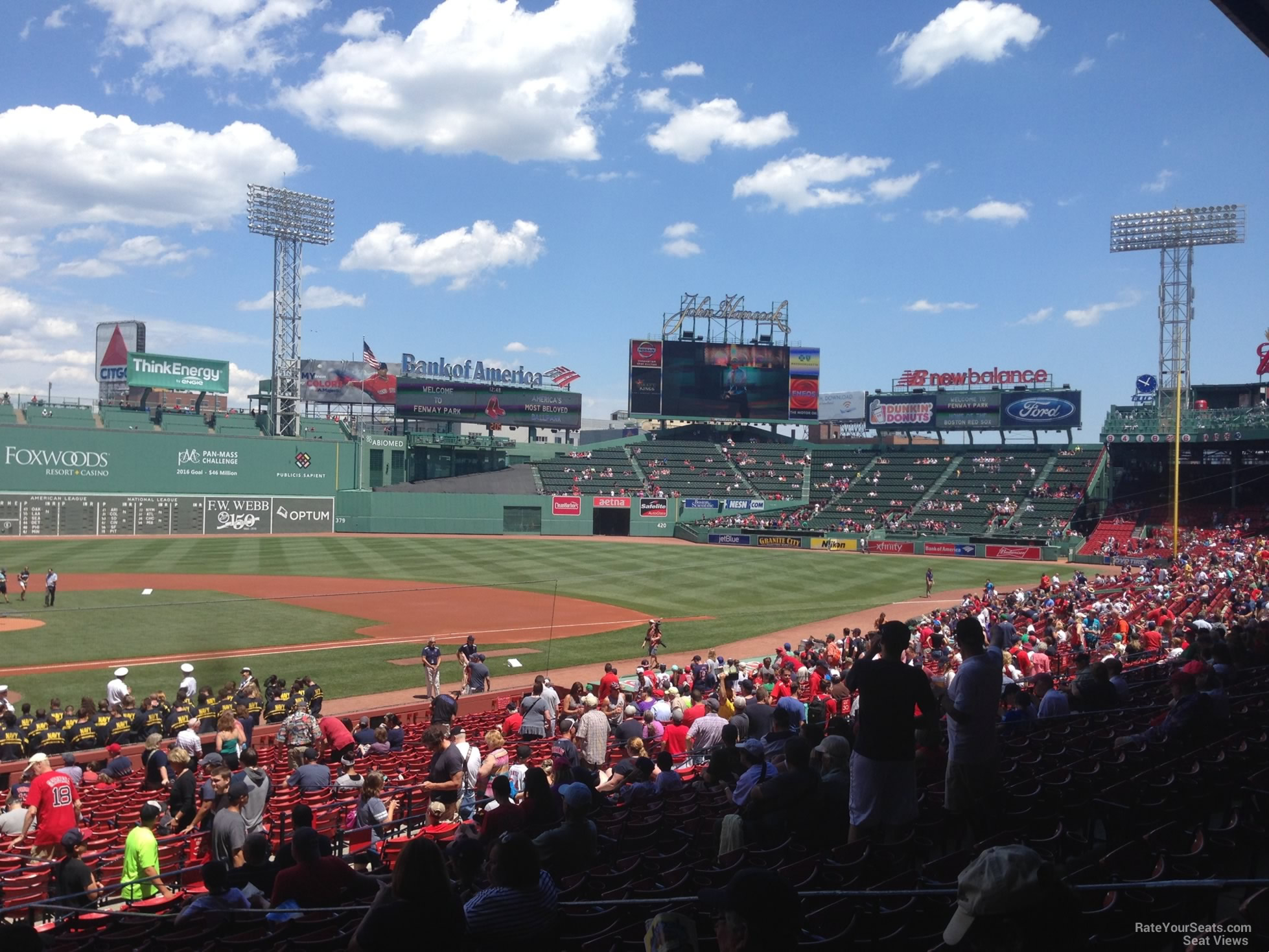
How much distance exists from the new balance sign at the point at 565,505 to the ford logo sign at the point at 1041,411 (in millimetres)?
35480

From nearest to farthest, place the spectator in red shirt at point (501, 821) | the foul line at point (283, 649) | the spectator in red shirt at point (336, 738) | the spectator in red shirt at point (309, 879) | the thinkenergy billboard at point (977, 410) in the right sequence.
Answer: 1. the spectator in red shirt at point (309, 879)
2. the spectator in red shirt at point (501, 821)
3. the spectator in red shirt at point (336, 738)
4. the foul line at point (283, 649)
5. the thinkenergy billboard at point (977, 410)

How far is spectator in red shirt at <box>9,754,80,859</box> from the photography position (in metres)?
8.55

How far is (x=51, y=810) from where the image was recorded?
28.3 ft

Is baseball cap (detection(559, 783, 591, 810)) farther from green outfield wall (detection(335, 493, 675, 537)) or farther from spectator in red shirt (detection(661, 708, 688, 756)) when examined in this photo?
green outfield wall (detection(335, 493, 675, 537))

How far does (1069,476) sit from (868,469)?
50.0 ft

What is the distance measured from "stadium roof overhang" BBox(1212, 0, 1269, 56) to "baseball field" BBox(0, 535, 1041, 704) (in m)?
16.0

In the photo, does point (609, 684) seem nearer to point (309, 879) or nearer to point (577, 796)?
point (577, 796)

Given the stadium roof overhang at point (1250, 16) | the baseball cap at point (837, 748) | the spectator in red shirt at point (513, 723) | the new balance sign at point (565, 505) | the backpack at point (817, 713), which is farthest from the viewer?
the new balance sign at point (565, 505)

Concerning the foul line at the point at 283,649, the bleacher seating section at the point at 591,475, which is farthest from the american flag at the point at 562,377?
the foul line at the point at 283,649

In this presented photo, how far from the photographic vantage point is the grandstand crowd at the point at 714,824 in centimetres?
394

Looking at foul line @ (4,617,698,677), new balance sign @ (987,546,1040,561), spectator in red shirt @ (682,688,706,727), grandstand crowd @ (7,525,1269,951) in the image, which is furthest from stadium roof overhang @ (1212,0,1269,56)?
new balance sign @ (987,546,1040,561)

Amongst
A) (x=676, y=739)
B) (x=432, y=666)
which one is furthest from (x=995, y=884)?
(x=432, y=666)

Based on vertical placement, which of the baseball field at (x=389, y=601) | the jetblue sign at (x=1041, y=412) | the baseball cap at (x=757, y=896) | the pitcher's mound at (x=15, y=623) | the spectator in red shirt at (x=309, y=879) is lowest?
the baseball field at (x=389, y=601)

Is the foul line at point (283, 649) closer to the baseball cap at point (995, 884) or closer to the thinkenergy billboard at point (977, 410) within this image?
the baseball cap at point (995, 884)
